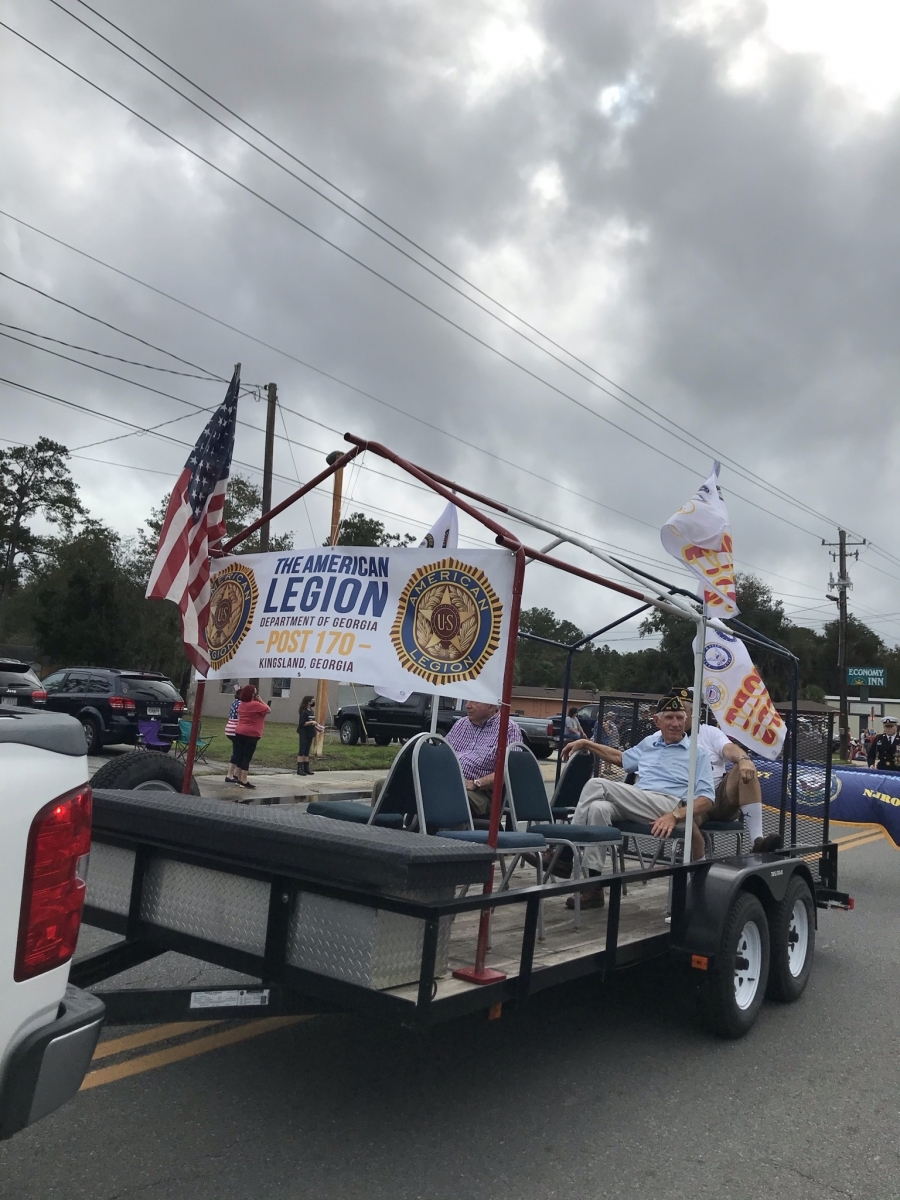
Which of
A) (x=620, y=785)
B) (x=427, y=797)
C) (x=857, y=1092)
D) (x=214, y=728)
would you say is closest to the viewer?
(x=857, y=1092)

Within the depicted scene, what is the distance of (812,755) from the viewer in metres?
7.64

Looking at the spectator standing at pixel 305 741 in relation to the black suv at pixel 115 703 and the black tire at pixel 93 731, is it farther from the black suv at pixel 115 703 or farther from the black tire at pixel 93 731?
the black tire at pixel 93 731

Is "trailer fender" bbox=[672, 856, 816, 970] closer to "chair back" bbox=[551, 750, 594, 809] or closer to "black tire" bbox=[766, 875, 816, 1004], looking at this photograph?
"black tire" bbox=[766, 875, 816, 1004]

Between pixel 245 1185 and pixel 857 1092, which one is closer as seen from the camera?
pixel 245 1185

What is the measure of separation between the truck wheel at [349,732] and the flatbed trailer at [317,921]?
22793 millimetres

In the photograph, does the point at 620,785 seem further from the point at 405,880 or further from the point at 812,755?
the point at 405,880

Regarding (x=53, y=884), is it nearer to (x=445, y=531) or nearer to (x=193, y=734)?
(x=193, y=734)

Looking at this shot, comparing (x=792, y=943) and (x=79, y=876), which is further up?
(x=79, y=876)

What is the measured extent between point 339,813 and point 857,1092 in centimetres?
285

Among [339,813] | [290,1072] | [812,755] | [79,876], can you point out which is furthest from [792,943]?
[79,876]

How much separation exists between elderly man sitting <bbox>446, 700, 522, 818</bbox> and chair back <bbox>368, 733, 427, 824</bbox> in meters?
1.48

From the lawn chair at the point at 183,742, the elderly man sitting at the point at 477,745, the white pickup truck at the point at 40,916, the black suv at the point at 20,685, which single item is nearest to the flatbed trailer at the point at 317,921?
the white pickup truck at the point at 40,916

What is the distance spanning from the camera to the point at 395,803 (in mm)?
5246

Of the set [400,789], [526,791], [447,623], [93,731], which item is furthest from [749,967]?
[93,731]
